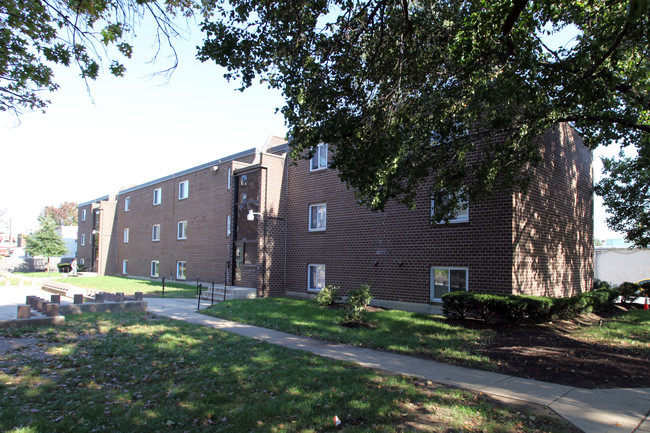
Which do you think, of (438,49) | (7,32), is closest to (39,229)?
(7,32)

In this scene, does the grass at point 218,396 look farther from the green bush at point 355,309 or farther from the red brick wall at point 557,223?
the red brick wall at point 557,223

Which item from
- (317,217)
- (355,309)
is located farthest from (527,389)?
(317,217)

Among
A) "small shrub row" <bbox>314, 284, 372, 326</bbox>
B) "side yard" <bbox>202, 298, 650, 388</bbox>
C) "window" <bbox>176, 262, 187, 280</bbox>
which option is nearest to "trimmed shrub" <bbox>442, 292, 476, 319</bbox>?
"side yard" <bbox>202, 298, 650, 388</bbox>

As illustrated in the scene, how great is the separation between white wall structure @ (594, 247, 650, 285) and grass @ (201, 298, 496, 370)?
78.3 feet

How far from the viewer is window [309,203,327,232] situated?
18125mm

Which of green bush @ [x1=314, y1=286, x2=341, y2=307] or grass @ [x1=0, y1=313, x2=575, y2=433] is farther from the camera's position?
green bush @ [x1=314, y1=286, x2=341, y2=307]

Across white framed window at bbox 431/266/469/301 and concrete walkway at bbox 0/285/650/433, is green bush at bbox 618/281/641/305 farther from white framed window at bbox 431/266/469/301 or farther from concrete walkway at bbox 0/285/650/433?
concrete walkway at bbox 0/285/650/433

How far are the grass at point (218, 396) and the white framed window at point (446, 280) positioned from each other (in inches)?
265

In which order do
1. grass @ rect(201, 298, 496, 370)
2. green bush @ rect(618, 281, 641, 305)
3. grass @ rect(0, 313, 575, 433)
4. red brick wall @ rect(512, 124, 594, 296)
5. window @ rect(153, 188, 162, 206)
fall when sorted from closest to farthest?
grass @ rect(0, 313, 575, 433) → grass @ rect(201, 298, 496, 370) → red brick wall @ rect(512, 124, 594, 296) → green bush @ rect(618, 281, 641, 305) → window @ rect(153, 188, 162, 206)

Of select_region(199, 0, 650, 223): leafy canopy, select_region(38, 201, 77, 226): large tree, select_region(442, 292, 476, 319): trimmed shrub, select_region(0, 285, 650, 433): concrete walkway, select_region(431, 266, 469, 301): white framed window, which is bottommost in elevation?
A: select_region(0, 285, 650, 433): concrete walkway

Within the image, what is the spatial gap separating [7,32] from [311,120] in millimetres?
5137

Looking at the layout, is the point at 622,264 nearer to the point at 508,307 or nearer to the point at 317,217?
the point at 317,217

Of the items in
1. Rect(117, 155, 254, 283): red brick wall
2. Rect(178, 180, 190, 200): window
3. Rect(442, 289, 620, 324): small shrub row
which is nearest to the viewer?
Rect(442, 289, 620, 324): small shrub row

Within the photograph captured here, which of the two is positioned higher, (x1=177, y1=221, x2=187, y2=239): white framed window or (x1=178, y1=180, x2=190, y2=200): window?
(x1=178, y1=180, x2=190, y2=200): window
